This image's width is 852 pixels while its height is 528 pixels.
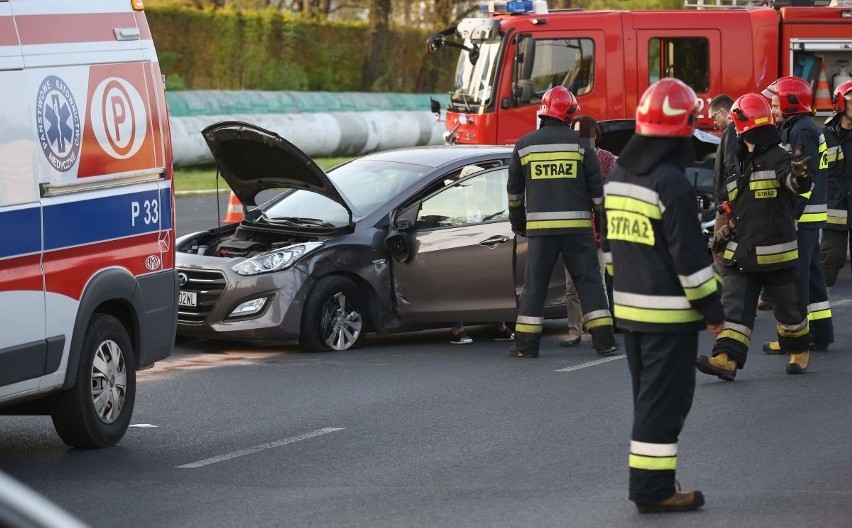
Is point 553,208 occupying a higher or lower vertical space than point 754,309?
higher

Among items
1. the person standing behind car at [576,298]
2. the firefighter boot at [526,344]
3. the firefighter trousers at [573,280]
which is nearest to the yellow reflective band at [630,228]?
the firefighter trousers at [573,280]

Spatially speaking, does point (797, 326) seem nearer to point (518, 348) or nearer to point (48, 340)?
point (518, 348)

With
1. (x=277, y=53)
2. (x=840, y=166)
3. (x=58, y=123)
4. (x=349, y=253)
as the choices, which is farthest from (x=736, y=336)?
(x=277, y=53)

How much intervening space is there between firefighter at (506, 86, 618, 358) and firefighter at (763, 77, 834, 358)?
4.37ft

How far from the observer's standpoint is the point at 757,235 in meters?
9.50

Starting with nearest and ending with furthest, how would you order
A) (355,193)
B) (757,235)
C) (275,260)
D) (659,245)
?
1. (659,245)
2. (757,235)
3. (275,260)
4. (355,193)

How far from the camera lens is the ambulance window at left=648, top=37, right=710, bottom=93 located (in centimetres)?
1769

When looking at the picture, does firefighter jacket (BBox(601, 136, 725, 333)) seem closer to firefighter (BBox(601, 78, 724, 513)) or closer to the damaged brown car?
firefighter (BBox(601, 78, 724, 513))

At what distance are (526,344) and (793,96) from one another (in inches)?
99.2

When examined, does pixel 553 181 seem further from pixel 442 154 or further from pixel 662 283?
pixel 662 283

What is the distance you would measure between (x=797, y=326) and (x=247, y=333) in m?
3.80

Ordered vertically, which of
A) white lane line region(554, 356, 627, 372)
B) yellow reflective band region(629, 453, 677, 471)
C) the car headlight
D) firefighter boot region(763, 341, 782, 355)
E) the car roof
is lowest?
white lane line region(554, 356, 627, 372)

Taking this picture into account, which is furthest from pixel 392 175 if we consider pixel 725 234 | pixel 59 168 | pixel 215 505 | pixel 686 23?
pixel 686 23

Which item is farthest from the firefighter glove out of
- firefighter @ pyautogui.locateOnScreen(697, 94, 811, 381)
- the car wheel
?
the car wheel
